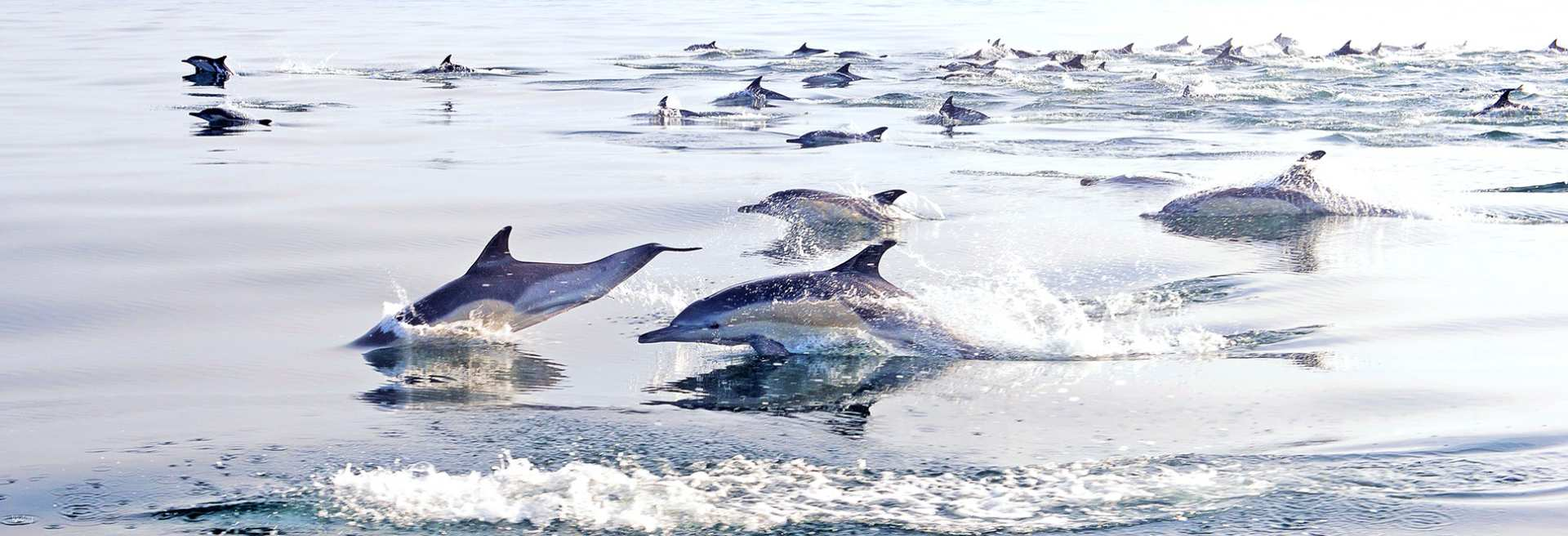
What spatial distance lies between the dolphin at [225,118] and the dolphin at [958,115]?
8.01m

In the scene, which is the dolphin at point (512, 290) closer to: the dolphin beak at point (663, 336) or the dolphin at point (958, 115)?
the dolphin beak at point (663, 336)

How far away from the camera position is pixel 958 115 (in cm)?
2062

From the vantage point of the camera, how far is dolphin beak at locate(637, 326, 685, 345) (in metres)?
7.61

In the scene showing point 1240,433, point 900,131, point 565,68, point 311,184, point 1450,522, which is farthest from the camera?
point 565,68

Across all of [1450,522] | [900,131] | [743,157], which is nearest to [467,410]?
[1450,522]

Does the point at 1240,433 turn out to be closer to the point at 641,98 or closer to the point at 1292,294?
the point at 1292,294

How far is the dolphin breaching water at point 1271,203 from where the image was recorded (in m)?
12.1

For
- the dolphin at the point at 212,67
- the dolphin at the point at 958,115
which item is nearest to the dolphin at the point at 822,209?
the dolphin at the point at 958,115

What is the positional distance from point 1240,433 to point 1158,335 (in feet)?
6.32

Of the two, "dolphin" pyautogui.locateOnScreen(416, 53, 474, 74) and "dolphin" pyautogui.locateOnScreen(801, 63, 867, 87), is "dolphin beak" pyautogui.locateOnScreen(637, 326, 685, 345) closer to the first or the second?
"dolphin" pyautogui.locateOnScreen(801, 63, 867, 87)

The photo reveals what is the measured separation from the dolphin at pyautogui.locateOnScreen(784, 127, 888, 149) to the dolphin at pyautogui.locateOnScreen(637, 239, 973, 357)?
987 cm

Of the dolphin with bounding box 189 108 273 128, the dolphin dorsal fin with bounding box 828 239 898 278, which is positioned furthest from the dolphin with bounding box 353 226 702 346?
the dolphin with bounding box 189 108 273 128

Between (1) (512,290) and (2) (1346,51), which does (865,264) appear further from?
(2) (1346,51)

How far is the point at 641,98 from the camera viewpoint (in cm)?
2381
